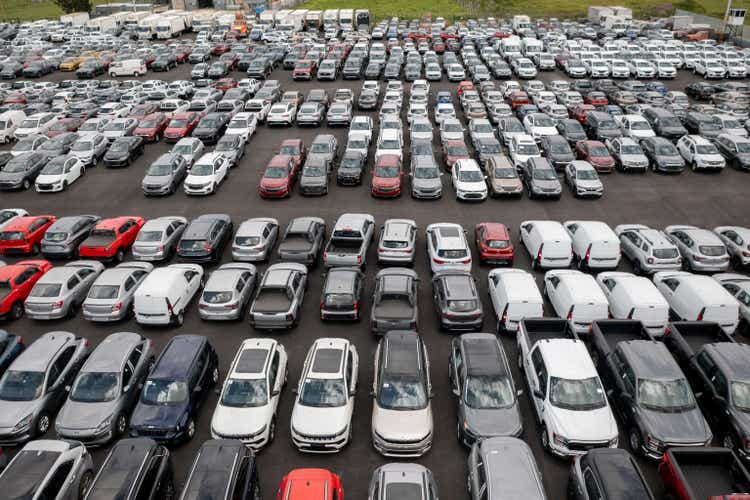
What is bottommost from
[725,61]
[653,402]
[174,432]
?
[174,432]

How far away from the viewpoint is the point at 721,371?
40.9ft

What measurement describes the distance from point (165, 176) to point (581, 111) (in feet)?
84.3

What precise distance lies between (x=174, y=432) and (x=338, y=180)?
16.7 m

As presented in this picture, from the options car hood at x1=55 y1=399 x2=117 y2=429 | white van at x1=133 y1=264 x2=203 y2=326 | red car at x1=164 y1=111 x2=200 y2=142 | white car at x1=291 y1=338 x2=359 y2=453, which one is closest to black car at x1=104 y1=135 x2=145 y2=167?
red car at x1=164 y1=111 x2=200 y2=142

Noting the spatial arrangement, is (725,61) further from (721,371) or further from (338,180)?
(721,371)

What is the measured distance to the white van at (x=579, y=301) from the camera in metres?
15.4

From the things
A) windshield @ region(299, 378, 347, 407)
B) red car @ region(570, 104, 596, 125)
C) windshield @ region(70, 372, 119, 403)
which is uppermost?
red car @ region(570, 104, 596, 125)

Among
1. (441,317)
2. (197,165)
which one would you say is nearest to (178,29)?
(197,165)

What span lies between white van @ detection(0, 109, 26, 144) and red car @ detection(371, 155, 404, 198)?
25.1 metres

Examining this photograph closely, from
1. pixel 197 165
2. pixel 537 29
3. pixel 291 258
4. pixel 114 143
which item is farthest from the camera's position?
pixel 537 29

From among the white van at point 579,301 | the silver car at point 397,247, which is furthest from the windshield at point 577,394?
the silver car at point 397,247

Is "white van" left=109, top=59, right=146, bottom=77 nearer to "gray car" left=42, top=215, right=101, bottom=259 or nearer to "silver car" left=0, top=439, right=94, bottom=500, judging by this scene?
"gray car" left=42, top=215, right=101, bottom=259

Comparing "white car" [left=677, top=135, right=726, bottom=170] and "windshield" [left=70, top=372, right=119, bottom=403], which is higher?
"white car" [left=677, top=135, right=726, bottom=170]

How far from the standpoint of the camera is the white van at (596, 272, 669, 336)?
1520 centimetres
